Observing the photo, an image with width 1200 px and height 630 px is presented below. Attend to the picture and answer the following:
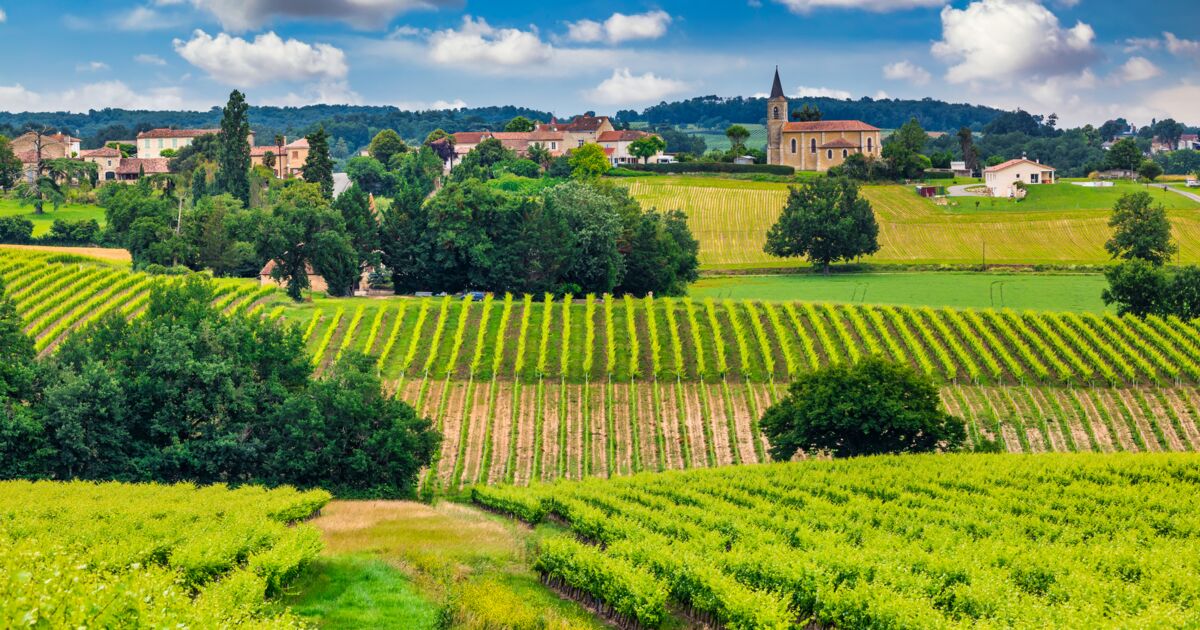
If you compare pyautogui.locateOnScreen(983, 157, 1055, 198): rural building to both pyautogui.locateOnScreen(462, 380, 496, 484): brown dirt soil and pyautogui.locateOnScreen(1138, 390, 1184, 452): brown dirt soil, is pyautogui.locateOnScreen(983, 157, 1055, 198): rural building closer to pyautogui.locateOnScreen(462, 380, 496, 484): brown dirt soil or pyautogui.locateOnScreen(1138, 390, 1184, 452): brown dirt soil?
pyautogui.locateOnScreen(1138, 390, 1184, 452): brown dirt soil

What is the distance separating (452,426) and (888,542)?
26.9 m

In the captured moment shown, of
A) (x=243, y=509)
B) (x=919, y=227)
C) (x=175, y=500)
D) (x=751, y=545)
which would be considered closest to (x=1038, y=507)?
(x=751, y=545)

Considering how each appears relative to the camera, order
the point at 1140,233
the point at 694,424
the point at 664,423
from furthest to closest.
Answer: the point at 1140,233 → the point at 664,423 → the point at 694,424

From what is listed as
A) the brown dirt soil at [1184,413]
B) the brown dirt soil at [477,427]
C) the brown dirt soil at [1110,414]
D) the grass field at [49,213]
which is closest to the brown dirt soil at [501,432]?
the brown dirt soil at [477,427]

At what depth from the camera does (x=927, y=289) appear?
284 feet

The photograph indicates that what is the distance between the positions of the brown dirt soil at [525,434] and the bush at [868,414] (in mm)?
10564

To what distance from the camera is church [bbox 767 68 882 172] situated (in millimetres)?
164875

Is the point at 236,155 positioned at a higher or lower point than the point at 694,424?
higher

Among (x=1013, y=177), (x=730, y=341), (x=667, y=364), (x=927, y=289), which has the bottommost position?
(x=667, y=364)

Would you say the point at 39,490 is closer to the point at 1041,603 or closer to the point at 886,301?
the point at 1041,603

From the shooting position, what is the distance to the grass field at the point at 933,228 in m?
104

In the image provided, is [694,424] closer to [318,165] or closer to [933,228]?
[933,228]

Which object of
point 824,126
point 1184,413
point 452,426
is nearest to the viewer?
point 452,426

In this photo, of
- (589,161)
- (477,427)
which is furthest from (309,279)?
(589,161)
